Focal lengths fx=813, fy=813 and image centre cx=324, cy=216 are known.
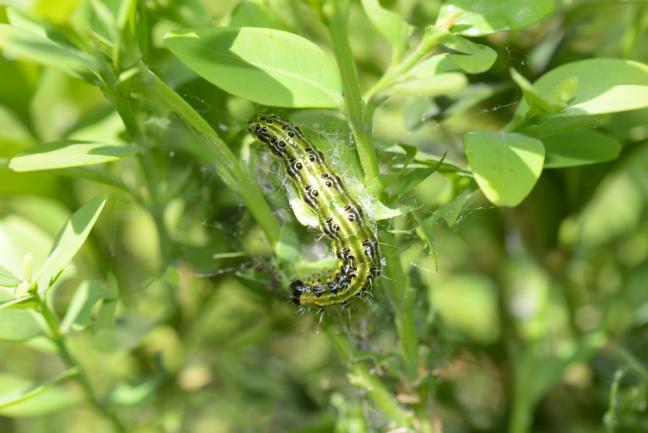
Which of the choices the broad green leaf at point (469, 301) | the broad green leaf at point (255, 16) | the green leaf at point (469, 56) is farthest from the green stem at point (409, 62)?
the broad green leaf at point (469, 301)

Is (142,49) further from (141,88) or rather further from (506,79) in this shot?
(506,79)

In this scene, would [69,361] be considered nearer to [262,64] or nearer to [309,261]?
[309,261]

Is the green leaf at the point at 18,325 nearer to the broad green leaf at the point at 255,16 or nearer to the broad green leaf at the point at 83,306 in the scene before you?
the broad green leaf at the point at 83,306

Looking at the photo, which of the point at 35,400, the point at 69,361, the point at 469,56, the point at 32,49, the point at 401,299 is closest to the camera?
the point at 32,49

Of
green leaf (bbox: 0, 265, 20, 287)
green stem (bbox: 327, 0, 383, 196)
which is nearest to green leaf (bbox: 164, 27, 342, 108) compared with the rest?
green stem (bbox: 327, 0, 383, 196)

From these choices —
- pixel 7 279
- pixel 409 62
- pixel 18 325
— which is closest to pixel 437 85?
pixel 409 62

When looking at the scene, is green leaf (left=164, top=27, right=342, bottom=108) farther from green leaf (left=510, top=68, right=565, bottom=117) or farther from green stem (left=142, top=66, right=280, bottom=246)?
green leaf (left=510, top=68, right=565, bottom=117)
